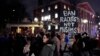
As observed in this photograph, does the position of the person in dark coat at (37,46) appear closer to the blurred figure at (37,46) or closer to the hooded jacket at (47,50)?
the blurred figure at (37,46)

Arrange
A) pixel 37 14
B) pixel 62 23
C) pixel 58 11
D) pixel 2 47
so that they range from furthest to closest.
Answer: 1. pixel 37 14
2. pixel 58 11
3. pixel 62 23
4. pixel 2 47

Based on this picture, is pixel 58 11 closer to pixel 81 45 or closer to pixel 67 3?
pixel 67 3

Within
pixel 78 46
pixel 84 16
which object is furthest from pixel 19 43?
pixel 84 16

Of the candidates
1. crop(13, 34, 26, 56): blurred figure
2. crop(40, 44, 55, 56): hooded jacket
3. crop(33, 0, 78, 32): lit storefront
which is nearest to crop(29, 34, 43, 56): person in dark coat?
crop(40, 44, 55, 56): hooded jacket

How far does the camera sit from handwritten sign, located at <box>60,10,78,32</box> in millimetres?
16438

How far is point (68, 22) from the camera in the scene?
16766 millimetres

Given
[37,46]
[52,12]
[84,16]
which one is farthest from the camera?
[84,16]

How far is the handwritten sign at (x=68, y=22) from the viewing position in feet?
53.9

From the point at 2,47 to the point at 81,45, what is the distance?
3.91 metres

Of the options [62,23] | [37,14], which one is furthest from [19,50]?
[37,14]

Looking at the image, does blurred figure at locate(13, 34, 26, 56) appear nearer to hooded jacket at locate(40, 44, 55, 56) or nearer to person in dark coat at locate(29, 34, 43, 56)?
person in dark coat at locate(29, 34, 43, 56)

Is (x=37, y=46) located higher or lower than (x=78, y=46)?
higher

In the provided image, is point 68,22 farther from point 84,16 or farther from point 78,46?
point 84,16

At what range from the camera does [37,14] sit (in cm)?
7256
